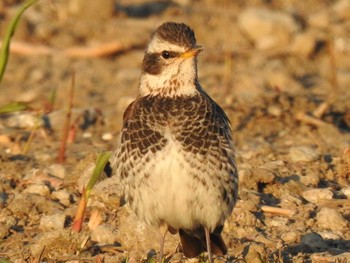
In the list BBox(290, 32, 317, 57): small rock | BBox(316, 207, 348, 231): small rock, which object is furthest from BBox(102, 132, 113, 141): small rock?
BBox(290, 32, 317, 57): small rock

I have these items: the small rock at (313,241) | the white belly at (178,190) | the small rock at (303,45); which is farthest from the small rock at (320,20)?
the white belly at (178,190)

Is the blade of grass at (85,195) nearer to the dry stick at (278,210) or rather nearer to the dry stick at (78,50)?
the dry stick at (278,210)

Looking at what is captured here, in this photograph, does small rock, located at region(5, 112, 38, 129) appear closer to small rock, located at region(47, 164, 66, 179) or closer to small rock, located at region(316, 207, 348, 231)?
small rock, located at region(47, 164, 66, 179)

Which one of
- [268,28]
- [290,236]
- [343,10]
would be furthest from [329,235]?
[343,10]

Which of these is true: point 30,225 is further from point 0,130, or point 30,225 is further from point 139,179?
point 0,130

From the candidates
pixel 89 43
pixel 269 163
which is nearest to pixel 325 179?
pixel 269 163

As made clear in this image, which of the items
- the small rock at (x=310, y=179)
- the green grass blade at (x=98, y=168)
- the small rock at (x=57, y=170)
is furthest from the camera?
the small rock at (x=57, y=170)
